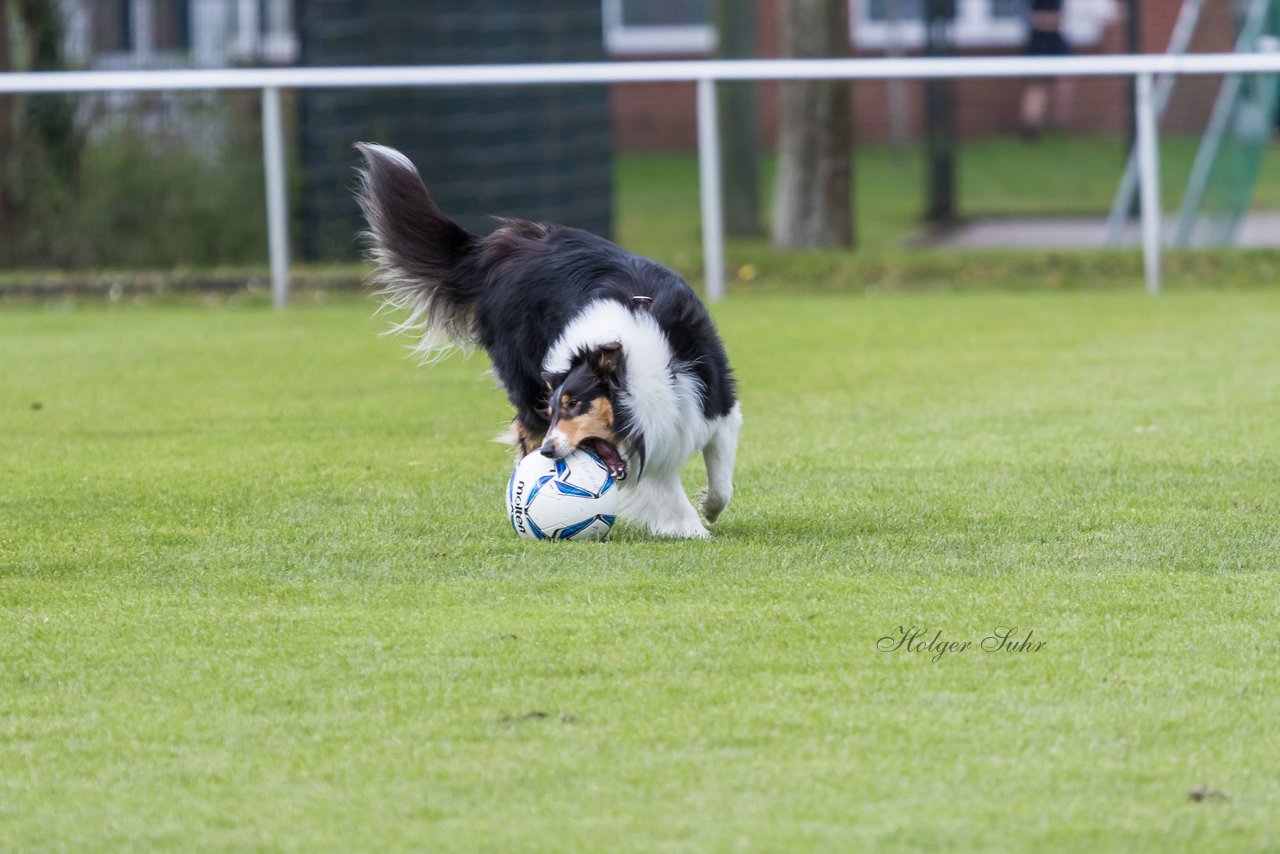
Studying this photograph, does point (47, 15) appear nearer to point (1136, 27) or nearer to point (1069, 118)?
point (1136, 27)

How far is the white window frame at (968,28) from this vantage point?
28250mm

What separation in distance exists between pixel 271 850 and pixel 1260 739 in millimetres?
2018

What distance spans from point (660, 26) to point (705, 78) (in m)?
16.2

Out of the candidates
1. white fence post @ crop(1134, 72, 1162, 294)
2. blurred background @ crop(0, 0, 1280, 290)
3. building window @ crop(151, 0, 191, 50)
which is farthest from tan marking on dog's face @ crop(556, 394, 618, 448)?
building window @ crop(151, 0, 191, 50)

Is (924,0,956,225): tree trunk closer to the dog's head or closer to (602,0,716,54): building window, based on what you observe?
(602,0,716,54): building window

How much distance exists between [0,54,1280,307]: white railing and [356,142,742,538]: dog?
5659 millimetres

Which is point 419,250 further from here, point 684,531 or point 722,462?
point 684,531

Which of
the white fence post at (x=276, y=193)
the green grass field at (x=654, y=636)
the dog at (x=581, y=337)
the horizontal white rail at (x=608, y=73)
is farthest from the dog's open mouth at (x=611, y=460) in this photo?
the white fence post at (x=276, y=193)

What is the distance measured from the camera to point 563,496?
18.7ft

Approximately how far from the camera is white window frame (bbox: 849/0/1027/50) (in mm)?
28250

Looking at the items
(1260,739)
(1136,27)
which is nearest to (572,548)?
(1260,739)

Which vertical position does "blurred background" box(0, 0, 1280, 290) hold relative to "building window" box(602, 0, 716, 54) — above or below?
below

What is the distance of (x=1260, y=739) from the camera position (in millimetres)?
3809

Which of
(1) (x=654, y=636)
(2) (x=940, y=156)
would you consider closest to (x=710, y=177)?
(2) (x=940, y=156)
